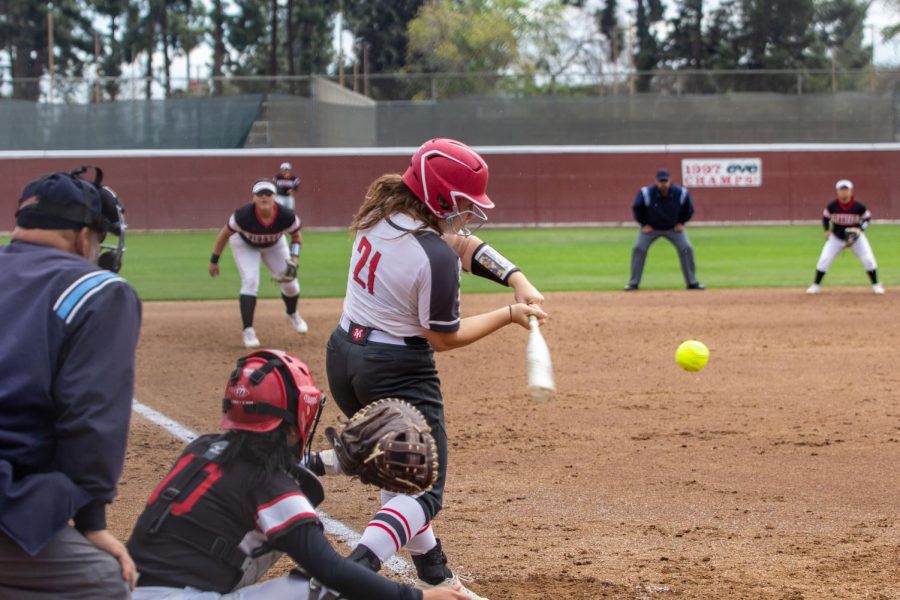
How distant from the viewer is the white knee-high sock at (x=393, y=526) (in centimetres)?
427

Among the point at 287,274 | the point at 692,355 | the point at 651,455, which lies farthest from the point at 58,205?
the point at 287,274

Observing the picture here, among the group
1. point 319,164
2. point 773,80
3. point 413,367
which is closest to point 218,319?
point 413,367

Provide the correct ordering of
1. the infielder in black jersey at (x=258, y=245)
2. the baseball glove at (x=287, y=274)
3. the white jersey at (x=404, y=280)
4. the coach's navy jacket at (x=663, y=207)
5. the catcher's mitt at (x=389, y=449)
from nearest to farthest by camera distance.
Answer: the catcher's mitt at (x=389, y=449) → the white jersey at (x=404, y=280) → the infielder in black jersey at (x=258, y=245) → the baseball glove at (x=287, y=274) → the coach's navy jacket at (x=663, y=207)

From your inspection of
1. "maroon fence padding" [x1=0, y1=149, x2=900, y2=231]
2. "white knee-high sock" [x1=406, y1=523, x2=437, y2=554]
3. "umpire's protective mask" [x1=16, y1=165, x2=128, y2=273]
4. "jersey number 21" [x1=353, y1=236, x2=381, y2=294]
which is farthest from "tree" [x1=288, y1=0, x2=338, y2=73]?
"umpire's protective mask" [x1=16, y1=165, x2=128, y2=273]

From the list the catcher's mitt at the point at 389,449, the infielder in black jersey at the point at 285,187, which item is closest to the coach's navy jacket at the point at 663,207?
the infielder in black jersey at the point at 285,187

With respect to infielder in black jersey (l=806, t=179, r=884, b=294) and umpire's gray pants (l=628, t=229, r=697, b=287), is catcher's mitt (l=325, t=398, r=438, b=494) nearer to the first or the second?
infielder in black jersey (l=806, t=179, r=884, b=294)

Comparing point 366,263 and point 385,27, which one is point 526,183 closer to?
point 385,27

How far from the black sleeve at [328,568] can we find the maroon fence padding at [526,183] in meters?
31.8

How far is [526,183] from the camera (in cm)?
3656

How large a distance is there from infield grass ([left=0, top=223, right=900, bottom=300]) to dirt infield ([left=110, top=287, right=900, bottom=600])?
503cm

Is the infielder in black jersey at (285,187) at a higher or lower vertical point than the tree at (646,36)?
lower

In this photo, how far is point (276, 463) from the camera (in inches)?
137

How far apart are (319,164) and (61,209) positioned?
108 ft

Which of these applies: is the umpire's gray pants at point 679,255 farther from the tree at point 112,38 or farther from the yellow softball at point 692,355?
the tree at point 112,38
